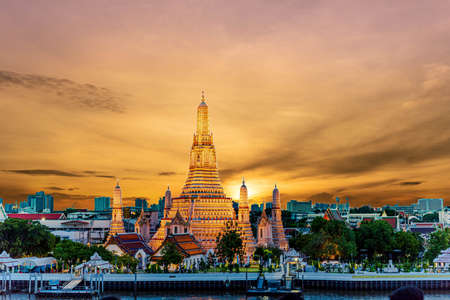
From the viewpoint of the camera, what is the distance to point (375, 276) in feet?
197

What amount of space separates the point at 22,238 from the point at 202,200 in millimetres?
29903

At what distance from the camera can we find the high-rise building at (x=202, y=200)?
8438 centimetres

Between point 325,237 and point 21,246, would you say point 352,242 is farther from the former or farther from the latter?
point 21,246

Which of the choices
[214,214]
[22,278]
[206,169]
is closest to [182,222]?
[214,214]

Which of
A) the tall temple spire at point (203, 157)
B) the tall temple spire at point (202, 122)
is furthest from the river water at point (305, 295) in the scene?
the tall temple spire at point (202, 122)

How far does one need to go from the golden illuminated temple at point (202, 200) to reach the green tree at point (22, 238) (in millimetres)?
18375

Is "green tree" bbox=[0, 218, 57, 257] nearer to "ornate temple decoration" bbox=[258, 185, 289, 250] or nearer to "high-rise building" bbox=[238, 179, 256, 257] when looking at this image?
"high-rise building" bbox=[238, 179, 256, 257]

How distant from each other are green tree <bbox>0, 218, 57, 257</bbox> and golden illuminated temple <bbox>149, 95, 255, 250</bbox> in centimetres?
1838

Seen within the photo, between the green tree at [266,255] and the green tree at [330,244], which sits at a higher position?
the green tree at [330,244]

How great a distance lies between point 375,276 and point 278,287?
12.5 m

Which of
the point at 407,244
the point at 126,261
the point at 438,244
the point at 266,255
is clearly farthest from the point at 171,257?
the point at 407,244

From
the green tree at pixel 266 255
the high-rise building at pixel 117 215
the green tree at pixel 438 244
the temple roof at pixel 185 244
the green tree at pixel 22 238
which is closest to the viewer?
the green tree at pixel 22 238

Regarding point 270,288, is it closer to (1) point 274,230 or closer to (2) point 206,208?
(2) point 206,208

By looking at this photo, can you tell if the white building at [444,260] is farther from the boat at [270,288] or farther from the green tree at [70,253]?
the green tree at [70,253]
